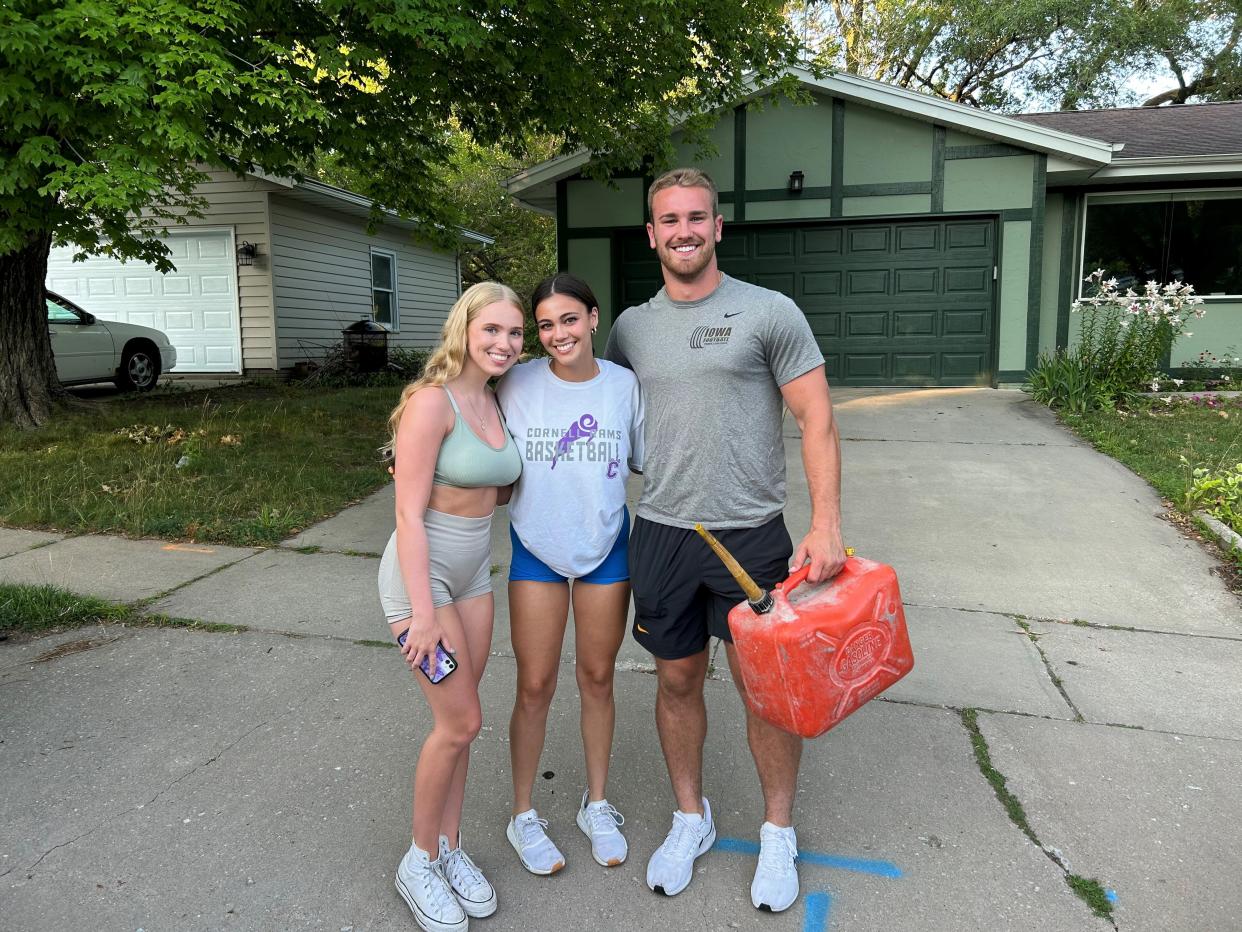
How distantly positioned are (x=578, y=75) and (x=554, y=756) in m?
7.13

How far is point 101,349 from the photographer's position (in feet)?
38.9

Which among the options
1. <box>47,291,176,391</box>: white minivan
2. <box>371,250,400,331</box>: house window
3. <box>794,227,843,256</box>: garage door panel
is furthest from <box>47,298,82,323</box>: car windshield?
<box>794,227,843,256</box>: garage door panel

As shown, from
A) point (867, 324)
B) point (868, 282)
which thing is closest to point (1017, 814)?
point (867, 324)

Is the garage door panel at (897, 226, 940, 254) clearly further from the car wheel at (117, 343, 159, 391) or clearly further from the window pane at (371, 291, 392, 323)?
the car wheel at (117, 343, 159, 391)

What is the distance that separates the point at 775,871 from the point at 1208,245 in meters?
12.7

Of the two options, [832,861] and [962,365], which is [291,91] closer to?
[832,861]

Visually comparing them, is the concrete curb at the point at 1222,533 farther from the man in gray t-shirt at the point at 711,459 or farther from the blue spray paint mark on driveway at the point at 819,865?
the man in gray t-shirt at the point at 711,459

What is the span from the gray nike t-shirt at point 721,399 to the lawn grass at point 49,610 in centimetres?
309

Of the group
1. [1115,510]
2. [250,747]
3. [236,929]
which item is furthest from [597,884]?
[1115,510]

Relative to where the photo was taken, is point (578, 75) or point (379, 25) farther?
point (578, 75)

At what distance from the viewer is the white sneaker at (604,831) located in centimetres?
238

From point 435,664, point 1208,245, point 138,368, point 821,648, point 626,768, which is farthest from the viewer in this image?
point 138,368

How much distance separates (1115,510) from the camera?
19.0ft

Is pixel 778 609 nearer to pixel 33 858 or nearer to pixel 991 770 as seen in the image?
pixel 991 770
